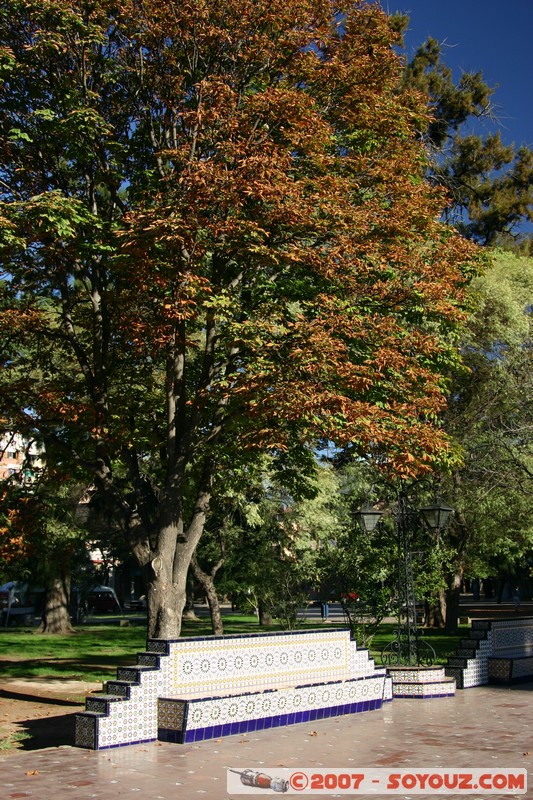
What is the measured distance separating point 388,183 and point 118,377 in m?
6.27

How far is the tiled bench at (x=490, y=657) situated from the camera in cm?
1689

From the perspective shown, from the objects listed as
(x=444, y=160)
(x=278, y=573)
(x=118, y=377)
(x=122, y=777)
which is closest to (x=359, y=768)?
(x=122, y=777)

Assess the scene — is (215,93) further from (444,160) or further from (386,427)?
(444,160)

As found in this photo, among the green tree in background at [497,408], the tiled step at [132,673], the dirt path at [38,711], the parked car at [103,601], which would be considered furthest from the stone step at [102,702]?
the parked car at [103,601]

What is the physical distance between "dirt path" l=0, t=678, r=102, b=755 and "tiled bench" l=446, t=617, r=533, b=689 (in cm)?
710

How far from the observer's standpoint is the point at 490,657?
17.6m

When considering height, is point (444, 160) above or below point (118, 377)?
above

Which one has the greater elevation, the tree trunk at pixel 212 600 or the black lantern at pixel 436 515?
the black lantern at pixel 436 515

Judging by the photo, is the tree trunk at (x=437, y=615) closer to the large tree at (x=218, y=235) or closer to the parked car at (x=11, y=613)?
the large tree at (x=218, y=235)

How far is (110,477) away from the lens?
15.5m

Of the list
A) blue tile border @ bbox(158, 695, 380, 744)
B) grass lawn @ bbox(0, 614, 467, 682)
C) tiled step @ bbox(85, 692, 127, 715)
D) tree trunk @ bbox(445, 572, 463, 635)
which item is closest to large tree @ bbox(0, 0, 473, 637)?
blue tile border @ bbox(158, 695, 380, 744)

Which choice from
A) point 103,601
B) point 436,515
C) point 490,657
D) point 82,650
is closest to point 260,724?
point 436,515

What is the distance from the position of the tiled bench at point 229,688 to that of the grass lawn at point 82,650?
27.3ft

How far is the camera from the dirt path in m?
12.6
